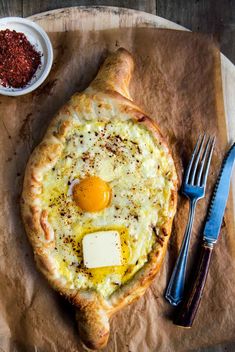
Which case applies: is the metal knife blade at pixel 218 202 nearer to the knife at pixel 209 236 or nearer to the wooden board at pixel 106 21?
the knife at pixel 209 236

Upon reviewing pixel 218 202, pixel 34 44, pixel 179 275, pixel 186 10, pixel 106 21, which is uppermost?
pixel 186 10

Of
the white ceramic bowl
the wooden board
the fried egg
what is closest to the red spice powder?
the white ceramic bowl

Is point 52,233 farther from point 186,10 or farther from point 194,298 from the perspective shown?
point 186,10

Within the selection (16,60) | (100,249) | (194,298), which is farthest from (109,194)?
(16,60)

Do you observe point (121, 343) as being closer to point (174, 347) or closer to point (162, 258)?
point (174, 347)

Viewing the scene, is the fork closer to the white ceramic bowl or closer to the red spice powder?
the white ceramic bowl

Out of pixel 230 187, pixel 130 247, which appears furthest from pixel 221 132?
pixel 130 247

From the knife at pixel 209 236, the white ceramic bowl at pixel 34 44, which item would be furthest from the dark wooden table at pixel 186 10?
the knife at pixel 209 236
